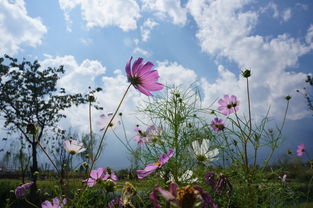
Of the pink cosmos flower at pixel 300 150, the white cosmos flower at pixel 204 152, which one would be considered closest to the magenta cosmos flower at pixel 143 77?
the white cosmos flower at pixel 204 152

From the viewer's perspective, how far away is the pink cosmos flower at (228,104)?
1.65 m

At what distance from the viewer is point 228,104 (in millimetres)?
1687

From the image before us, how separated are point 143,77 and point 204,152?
414mm

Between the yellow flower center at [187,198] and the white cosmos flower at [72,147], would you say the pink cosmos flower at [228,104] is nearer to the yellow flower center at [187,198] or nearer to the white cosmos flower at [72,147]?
the white cosmos flower at [72,147]

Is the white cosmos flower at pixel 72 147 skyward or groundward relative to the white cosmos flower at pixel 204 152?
skyward

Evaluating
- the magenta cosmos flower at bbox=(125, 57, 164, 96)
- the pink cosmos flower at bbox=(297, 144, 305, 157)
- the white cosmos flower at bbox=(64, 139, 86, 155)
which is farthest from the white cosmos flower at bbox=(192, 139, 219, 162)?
the pink cosmos flower at bbox=(297, 144, 305, 157)

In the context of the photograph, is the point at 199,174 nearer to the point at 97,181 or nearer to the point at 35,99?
the point at 97,181

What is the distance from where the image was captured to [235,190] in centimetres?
117

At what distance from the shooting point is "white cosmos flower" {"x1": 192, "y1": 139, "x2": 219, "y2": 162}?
3.64ft

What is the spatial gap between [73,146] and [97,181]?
1.01ft

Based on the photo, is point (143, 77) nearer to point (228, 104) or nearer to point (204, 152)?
point (204, 152)

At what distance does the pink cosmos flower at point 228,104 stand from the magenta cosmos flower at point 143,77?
838 millimetres

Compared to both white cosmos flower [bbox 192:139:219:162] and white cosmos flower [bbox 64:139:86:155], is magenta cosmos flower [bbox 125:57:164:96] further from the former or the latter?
white cosmos flower [bbox 64:139:86:155]

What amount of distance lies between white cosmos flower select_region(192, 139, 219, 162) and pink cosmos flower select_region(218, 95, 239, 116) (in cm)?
57
